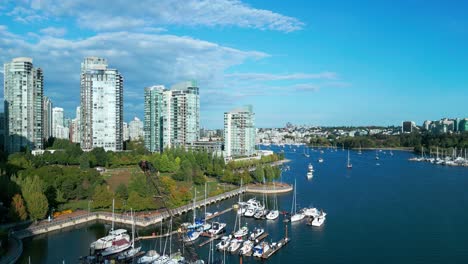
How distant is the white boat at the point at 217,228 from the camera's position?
17837mm

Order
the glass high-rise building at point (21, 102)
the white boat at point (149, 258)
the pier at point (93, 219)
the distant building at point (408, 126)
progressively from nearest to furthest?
the white boat at point (149, 258)
the pier at point (93, 219)
the glass high-rise building at point (21, 102)
the distant building at point (408, 126)

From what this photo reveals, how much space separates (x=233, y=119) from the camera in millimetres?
46438

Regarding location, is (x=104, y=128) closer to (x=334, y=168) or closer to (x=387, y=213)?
(x=334, y=168)

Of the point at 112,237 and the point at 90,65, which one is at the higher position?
the point at 90,65

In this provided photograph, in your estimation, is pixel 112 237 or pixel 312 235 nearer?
pixel 112 237

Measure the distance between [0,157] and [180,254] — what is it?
22332mm

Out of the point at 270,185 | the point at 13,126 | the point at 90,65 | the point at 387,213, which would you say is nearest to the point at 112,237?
the point at 387,213

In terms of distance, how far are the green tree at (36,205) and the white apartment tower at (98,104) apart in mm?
24074

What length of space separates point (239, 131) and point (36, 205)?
30.1 m

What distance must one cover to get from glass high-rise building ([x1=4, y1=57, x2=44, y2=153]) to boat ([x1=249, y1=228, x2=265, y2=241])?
86.8 feet

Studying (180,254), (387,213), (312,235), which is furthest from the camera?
(387,213)

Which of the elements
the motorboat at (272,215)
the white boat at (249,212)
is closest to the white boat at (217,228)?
the white boat at (249,212)

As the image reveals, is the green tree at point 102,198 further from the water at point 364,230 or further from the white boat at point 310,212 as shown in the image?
the white boat at point 310,212

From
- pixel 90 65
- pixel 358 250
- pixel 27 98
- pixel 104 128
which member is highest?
pixel 90 65
